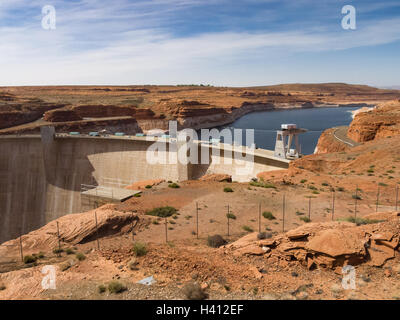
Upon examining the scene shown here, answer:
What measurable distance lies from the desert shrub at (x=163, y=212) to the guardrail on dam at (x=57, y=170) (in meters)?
15.1

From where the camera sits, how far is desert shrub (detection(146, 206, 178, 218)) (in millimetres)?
16781

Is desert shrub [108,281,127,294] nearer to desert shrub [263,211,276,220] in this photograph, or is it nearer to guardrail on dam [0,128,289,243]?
desert shrub [263,211,276,220]

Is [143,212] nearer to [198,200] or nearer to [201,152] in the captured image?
[198,200]

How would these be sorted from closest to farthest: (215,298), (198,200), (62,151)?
(215,298)
(198,200)
(62,151)

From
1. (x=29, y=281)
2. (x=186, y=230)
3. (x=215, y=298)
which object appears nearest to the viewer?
(x=215, y=298)

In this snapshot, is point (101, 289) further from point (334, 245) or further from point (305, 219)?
point (305, 219)

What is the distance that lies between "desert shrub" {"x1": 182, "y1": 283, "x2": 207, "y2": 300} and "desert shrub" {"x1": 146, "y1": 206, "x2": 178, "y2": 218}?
28.8 feet

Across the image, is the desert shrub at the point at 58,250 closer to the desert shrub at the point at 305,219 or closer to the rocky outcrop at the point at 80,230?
the rocky outcrop at the point at 80,230

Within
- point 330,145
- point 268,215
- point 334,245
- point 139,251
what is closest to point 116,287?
point 139,251

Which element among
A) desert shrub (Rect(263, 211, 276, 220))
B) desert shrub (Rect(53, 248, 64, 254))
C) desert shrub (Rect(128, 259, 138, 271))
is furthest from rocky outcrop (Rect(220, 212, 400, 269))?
desert shrub (Rect(53, 248, 64, 254))

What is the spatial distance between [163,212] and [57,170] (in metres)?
24.0

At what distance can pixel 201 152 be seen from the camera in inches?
1313
